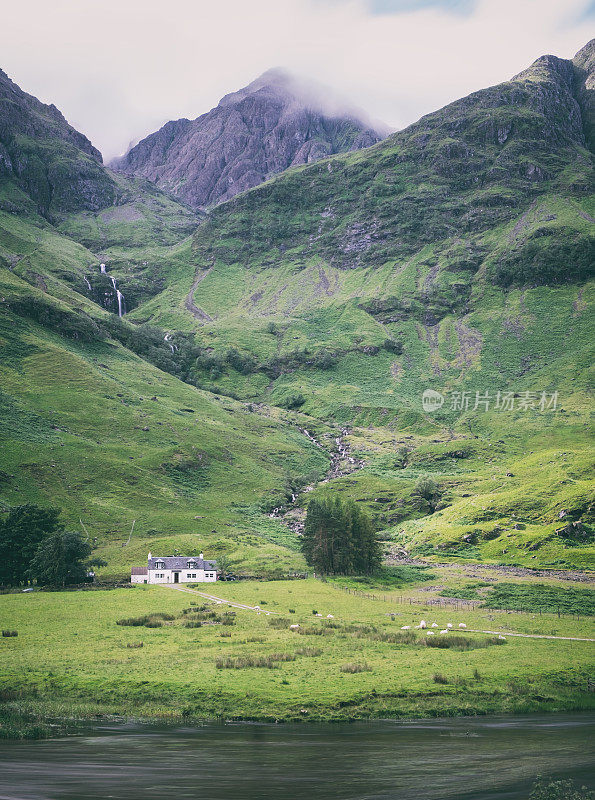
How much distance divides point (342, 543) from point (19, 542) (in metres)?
60.5

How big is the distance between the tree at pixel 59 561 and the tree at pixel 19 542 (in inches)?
115

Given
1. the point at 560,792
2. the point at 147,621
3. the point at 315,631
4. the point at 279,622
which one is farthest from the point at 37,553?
the point at 560,792

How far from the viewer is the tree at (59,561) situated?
10525 cm

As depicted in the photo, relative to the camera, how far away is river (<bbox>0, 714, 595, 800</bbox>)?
28234 millimetres

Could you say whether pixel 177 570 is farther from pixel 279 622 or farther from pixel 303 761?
pixel 303 761

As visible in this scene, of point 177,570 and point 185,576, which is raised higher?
point 177,570

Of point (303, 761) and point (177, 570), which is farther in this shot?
point (177, 570)

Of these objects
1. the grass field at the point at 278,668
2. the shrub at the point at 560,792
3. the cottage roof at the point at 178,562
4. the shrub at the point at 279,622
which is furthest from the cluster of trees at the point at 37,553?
the shrub at the point at 560,792

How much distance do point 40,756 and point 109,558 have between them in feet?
345

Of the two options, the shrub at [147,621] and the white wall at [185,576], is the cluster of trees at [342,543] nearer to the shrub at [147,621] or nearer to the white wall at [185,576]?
the white wall at [185,576]

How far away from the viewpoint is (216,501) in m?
184

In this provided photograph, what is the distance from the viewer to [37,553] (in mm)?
106812

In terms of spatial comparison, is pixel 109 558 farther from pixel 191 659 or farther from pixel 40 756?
pixel 40 756

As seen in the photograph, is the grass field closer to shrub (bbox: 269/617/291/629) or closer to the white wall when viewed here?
shrub (bbox: 269/617/291/629)
